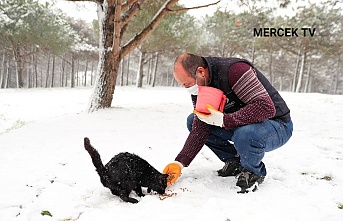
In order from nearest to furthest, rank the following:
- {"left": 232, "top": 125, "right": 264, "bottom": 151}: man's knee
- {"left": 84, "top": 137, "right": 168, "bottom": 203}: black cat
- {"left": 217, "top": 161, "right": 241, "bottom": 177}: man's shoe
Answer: {"left": 84, "top": 137, "right": 168, "bottom": 203}: black cat < {"left": 232, "top": 125, "right": 264, "bottom": 151}: man's knee < {"left": 217, "top": 161, "right": 241, "bottom": 177}: man's shoe

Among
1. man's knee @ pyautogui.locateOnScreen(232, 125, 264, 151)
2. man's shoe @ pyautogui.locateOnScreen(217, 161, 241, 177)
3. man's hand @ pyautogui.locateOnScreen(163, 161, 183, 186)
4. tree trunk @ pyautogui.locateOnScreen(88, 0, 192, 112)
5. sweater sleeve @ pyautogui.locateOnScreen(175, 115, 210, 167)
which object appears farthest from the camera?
tree trunk @ pyautogui.locateOnScreen(88, 0, 192, 112)

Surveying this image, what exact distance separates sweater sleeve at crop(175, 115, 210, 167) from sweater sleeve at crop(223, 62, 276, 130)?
0.37 metres

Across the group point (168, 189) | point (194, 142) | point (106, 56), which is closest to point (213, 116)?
point (194, 142)

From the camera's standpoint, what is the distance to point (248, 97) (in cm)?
193

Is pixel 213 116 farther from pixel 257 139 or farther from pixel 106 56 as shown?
pixel 106 56

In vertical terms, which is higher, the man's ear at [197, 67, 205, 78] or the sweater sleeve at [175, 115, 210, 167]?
the man's ear at [197, 67, 205, 78]

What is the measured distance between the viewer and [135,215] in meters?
1.72

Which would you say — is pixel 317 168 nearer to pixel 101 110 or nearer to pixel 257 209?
pixel 257 209

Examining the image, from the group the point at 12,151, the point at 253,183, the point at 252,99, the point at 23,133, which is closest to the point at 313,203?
the point at 253,183

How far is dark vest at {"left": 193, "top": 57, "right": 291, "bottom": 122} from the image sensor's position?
2008 mm

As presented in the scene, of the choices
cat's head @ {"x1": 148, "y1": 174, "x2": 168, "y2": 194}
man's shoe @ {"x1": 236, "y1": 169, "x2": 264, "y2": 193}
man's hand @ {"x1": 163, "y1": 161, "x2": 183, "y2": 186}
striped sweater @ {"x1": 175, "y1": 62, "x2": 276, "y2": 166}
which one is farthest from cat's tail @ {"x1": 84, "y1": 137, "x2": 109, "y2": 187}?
man's shoe @ {"x1": 236, "y1": 169, "x2": 264, "y2": 193}

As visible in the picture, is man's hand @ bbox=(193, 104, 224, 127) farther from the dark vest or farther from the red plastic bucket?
the dark vest

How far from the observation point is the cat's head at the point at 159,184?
6.60 ft

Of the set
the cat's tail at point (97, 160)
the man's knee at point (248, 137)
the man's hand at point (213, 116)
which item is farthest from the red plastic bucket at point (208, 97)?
the cat's tail at point (97, 160)
